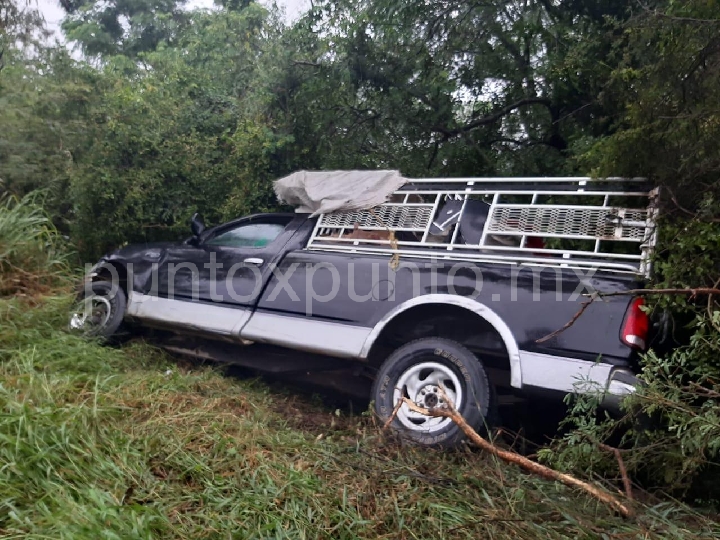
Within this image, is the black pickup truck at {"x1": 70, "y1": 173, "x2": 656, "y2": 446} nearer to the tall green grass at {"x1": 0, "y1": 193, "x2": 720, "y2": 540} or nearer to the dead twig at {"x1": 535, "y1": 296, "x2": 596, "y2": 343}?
the dead twig at {"x1": 535, "y1": 296, "x2": 596, "y2": 343}

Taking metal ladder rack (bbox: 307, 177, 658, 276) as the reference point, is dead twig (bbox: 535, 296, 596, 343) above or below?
below

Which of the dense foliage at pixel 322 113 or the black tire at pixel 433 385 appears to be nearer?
the black tire at pixel 433 385

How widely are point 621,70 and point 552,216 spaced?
6.43ft

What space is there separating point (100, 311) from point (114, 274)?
0.35 m

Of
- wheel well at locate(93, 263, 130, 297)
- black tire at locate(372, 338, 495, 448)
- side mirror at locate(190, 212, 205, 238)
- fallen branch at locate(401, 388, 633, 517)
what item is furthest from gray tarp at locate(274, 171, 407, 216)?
fallen branch at locate(401, 388, 633, 517)

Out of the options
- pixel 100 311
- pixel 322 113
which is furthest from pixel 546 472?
pixel 322 113

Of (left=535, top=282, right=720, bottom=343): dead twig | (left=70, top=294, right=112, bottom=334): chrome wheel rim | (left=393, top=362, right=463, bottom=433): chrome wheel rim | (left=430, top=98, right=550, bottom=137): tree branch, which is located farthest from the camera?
(left=430, top=98, right=550, bottom=137): tree branch

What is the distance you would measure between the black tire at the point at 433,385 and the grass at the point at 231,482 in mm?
160

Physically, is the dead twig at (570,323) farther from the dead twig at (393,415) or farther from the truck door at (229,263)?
the truck door at (229,263)

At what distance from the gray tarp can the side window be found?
284 millimetres

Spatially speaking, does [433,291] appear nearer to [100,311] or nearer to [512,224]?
[512,224]

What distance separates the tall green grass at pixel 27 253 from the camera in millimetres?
6035

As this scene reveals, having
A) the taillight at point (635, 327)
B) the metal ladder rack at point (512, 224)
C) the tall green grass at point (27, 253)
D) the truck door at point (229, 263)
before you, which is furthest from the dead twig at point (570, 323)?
the tall green grass at point (27, 253)

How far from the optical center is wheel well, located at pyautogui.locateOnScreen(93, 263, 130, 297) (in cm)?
604
